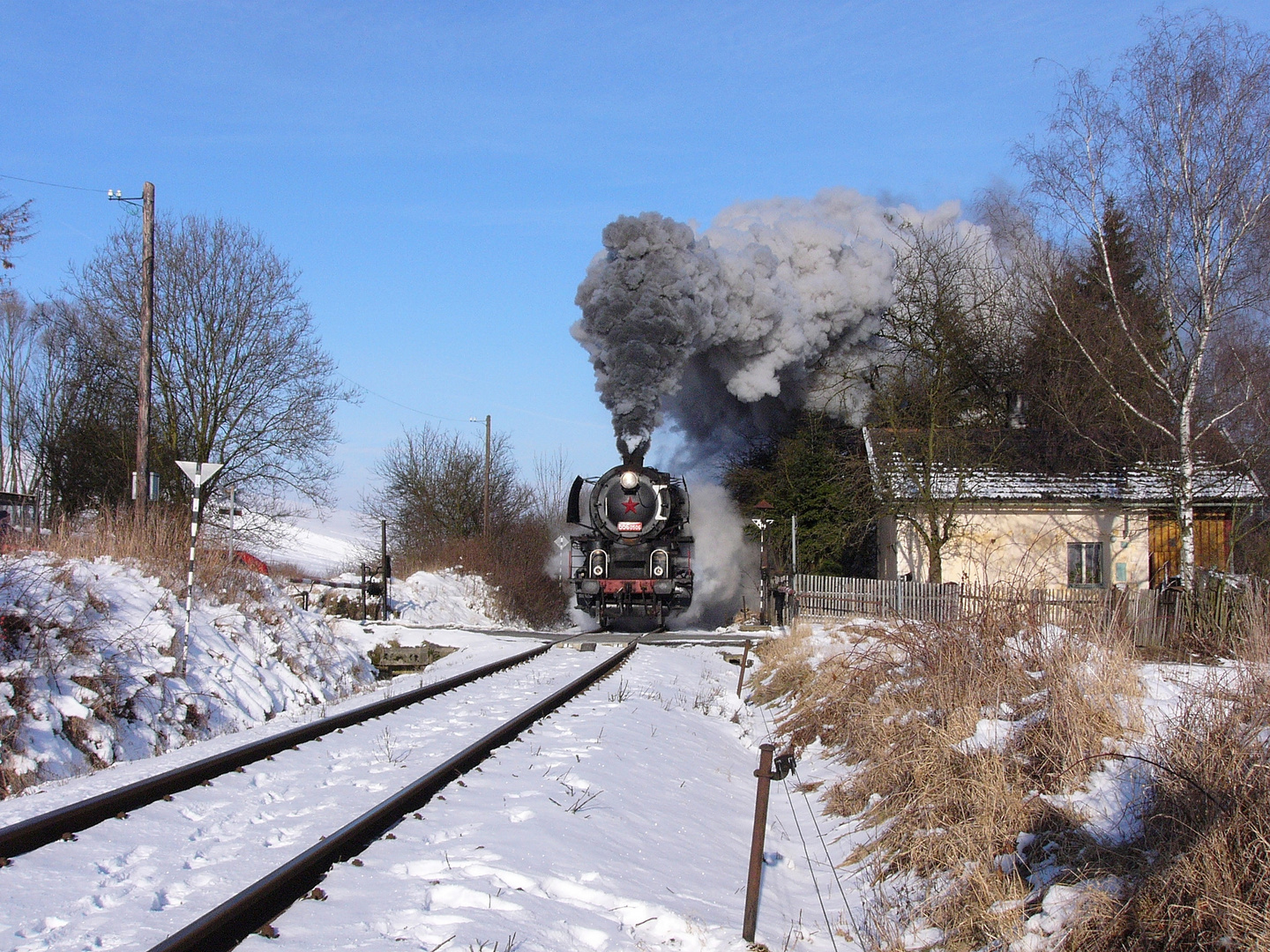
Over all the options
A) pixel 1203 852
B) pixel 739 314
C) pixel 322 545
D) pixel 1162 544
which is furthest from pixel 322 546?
pixel 1203 852

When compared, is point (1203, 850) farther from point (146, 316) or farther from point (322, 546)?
point (322, 546)

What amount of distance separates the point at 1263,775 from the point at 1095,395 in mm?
16574

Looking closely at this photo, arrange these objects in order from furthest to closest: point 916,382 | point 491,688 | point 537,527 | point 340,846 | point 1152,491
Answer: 1. point 537,527
2. point 916,382
3. point 1152,491
4. point 491,688
5. point 340,846

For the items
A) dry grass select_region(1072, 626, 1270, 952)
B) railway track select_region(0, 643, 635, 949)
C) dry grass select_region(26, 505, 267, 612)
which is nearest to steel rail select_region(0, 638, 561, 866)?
railway track select_region(0, 643, 635, 949)

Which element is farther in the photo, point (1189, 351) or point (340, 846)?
point (1189, 351)

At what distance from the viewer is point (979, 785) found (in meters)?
5.11

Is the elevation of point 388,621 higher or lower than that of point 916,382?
lower

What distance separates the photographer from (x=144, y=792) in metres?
5.18

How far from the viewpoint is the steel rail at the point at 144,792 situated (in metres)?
4.32

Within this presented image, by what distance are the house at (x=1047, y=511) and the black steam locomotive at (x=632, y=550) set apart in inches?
184

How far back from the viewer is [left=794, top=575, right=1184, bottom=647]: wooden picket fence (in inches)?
275

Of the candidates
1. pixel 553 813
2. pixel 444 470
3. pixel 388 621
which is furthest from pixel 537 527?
pixel 553 813

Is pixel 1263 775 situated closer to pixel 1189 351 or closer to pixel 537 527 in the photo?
pixel 1189 351

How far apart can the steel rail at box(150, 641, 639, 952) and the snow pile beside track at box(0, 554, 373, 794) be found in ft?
8.74
